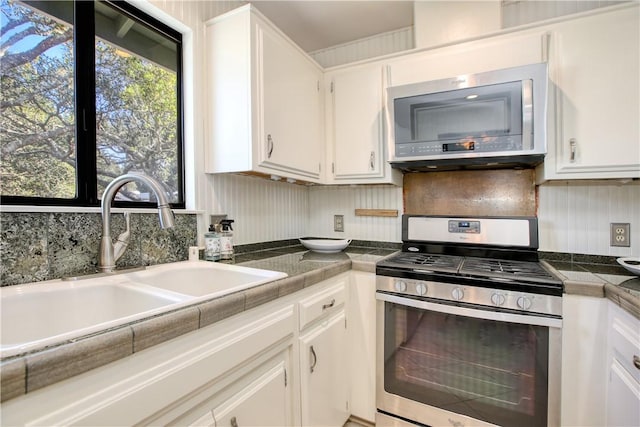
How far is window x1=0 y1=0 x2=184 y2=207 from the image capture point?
104 centimetres

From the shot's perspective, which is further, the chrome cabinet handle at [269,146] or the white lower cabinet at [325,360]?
the chrome cabinet handle at [269,146]

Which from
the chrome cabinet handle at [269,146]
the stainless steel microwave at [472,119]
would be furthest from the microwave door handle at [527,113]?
the chrome cabinet handle at [269,146]

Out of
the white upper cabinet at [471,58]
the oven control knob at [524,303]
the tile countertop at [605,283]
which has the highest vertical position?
the white upper cabinet at [471,58]

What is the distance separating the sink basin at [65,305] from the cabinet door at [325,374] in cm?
63

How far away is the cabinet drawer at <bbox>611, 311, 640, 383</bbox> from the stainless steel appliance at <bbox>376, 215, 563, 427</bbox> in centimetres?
16

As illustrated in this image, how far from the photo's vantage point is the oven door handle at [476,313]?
4.05 ft

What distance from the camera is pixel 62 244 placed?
1063mm

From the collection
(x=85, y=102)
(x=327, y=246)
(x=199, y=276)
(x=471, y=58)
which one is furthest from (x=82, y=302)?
(x=471, y=58)

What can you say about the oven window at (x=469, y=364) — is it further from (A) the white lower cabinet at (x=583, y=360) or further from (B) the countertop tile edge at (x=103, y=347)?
(B) the countertop tile edge at (x=103, y=347)

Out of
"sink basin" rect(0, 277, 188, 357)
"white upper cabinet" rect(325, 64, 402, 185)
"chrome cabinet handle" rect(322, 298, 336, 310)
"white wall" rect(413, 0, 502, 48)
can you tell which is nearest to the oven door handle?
"chrome cabinet handle" rect(322, 298, 336, 310)

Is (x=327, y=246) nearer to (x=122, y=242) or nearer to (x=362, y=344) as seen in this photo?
(x=362, y=344)

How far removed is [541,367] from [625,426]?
10.6 inches

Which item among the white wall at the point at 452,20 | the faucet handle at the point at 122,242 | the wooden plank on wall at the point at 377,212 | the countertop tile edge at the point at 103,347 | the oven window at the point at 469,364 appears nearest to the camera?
the countertop tile edge at the point at 103,347

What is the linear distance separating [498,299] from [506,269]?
0.76 feet
